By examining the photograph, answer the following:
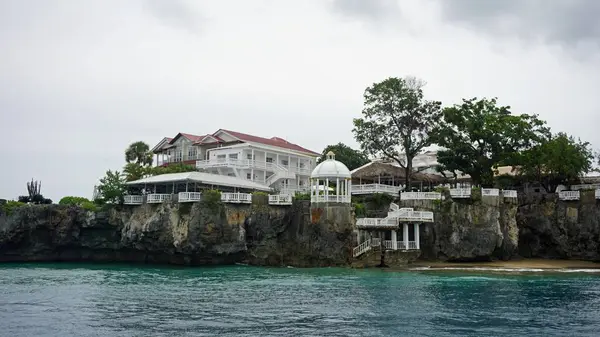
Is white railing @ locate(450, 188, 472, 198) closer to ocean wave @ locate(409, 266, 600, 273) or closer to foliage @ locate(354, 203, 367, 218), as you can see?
ocean wave @ locate(409, 266, 600, 273)

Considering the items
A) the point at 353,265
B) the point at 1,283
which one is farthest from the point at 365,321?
the point at 1,283

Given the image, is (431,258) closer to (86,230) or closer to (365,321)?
(365,321)

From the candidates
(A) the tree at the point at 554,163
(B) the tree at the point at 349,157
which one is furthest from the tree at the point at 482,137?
(B) the tree at the point at 349,157

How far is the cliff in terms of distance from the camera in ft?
170

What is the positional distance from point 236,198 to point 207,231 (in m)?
4.01

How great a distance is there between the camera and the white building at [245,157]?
67250mm

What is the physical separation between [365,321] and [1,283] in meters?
26.5

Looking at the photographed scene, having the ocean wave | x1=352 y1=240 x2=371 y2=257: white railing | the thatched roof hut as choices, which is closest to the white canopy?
the thatched roof hut

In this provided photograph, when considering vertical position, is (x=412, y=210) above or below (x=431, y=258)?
above

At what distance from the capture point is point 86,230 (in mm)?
61031

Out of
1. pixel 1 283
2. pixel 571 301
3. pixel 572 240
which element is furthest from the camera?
pixel 572 240

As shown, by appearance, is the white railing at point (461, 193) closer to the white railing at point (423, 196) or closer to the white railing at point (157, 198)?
the white railing at point (423, 196)

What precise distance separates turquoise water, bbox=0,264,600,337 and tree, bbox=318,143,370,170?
37.5 meters

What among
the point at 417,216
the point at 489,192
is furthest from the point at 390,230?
the point at 489,192
